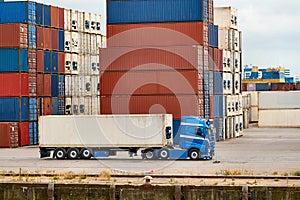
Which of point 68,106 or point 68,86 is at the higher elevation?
point 68,86

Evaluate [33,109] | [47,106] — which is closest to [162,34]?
[33,109]

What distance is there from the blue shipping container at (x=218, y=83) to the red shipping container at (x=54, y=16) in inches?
585

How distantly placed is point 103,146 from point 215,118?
64.1ft

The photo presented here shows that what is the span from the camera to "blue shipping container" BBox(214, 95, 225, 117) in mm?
60188

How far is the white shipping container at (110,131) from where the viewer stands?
41875 mm

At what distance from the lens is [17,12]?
196 feet

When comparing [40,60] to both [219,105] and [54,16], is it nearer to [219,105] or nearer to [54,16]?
[54,16]

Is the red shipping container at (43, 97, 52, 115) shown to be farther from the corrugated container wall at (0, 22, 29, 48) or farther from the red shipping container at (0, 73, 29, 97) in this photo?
the corrugated container wall at (0, 22, 29, 48)

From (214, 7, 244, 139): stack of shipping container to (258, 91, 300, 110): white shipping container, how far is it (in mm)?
19414

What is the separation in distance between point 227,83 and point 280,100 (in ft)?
88.5

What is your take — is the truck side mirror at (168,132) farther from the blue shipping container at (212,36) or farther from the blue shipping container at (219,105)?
the blue shipping container at (219,105)

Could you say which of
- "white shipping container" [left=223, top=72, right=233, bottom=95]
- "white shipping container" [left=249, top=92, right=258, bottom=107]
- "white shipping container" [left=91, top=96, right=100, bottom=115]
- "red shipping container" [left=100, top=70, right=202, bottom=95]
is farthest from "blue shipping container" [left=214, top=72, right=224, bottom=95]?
"white shipping container" [left=249, top=92, right=258, bottom=107]

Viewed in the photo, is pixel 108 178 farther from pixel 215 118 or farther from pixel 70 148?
pixel 215 118

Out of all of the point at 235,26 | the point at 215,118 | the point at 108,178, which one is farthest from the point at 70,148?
the point at 235,26
